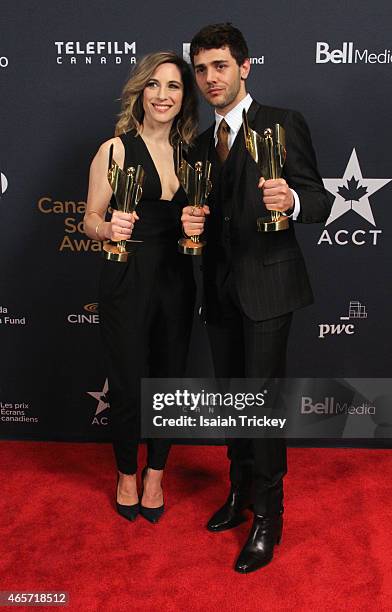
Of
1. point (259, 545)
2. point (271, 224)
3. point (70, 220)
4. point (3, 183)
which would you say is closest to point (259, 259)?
point (271, 224)

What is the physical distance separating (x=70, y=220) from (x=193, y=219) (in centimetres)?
113

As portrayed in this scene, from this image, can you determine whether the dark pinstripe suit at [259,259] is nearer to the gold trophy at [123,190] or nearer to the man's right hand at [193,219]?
the man's right hand at [193,219]

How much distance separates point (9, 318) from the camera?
3.29 m

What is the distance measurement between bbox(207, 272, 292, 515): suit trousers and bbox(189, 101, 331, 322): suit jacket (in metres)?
0.06

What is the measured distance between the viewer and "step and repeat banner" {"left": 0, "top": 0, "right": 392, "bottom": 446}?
2918mm

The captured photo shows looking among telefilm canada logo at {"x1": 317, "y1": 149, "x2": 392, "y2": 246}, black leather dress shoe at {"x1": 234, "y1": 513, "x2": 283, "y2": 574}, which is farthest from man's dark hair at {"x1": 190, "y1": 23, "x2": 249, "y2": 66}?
black leather dress shoe at {"x1": 234, "y1": 513, "x2": 283, "y2": 574}

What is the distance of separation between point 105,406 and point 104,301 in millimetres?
1012

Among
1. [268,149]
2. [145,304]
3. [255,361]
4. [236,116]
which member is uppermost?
[236,116]

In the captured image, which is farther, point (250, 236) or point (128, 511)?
point (128, 511)

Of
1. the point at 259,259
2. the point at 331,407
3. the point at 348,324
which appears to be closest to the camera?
the point at 259,259

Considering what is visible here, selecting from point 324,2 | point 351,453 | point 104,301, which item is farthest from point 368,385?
point 324,2

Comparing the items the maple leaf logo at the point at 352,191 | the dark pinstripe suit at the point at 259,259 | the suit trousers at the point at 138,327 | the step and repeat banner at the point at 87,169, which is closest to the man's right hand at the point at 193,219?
the dark pinstripe suit at the point at 259,259

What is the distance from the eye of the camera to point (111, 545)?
8.31 feet

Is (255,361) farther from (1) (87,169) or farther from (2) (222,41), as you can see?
(1) (87,169)
